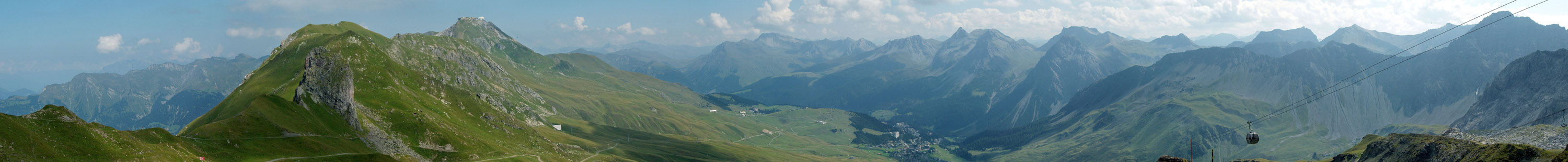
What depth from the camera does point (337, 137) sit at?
13638 centimetres

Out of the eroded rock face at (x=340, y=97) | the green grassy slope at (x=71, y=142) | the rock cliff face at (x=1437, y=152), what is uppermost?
the eroded rock face at (x=340, y=97)

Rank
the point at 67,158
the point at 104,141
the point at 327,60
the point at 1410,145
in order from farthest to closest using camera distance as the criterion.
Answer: the point at 327,60 < the point at 1410,145 < the point at 104,141 < the point at 67,158

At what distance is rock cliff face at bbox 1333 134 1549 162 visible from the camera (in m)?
97.8

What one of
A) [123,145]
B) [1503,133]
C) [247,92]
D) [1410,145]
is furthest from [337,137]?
[1503,133]

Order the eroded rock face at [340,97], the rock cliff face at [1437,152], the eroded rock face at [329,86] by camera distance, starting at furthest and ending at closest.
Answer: the eroded rock face at [329,86] → the eroded rock face at [340,97] → the rock cliff face at [1437,152]

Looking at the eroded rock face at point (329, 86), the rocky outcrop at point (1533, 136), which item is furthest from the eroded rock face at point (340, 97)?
the rocky outcrop at point (1533, 136)

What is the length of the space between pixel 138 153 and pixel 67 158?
7.40 m

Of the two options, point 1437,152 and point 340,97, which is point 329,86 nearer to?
point 340,97

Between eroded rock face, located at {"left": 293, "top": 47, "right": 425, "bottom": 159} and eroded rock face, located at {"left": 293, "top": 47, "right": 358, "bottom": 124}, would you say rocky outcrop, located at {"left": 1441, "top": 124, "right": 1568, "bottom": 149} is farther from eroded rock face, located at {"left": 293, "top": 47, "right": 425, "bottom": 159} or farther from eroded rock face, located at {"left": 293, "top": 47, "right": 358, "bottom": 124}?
eroded rock face, located at {"left": 293, "top": 47, "right": 358, "bottom": 124}

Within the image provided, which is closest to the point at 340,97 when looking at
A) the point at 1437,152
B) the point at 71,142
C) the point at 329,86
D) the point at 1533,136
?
the point at 329,86

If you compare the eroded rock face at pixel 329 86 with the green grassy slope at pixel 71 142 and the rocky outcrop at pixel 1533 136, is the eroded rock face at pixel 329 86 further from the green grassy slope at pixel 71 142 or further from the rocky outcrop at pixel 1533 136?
the rocky outcrop at pixel 1533 136

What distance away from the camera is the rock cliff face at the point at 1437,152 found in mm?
97812

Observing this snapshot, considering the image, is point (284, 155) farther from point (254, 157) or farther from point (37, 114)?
point (37, 114)

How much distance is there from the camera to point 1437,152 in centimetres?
12425
